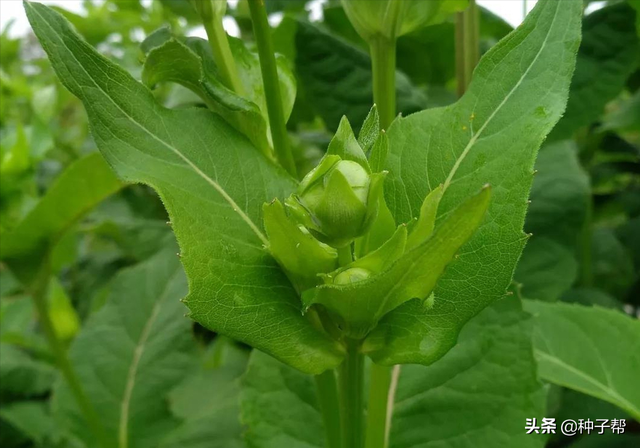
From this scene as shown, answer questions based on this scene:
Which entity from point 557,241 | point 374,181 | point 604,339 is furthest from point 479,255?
point 557,241

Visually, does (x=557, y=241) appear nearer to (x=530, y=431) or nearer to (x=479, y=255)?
(x=530, y=431)

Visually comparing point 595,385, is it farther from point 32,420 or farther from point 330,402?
point 32,420

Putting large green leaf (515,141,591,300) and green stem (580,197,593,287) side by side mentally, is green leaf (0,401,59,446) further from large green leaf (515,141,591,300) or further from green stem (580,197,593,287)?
green stem (580,197,593,287)

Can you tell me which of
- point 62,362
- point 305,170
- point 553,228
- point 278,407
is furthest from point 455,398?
point 305,170

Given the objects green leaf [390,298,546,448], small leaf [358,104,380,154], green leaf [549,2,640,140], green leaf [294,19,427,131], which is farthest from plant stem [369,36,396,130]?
green leaf [549,2,640,140]

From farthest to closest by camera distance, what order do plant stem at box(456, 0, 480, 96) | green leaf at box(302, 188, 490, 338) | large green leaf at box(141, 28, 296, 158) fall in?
1. plant stem at box(456, 0, 480, 96)
2. large green leaf at box(141, 28, 296, 158)
3. green leaf at box(302, 188, 490, 338)

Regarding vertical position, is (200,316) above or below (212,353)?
below
